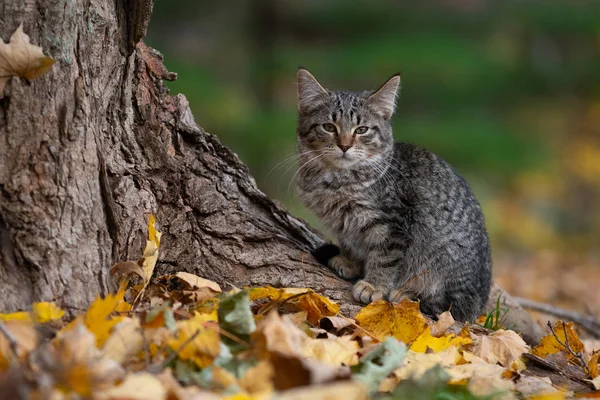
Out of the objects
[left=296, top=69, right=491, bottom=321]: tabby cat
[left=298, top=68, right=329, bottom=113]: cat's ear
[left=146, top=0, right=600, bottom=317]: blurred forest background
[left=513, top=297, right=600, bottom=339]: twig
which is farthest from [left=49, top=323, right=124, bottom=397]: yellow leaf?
[left=146, top=0, right=600, bottom=317]: blurred forest background

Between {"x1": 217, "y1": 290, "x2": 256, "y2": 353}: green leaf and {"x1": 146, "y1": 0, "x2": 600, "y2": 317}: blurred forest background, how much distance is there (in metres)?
5.64

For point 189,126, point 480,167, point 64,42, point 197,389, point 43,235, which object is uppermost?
point 64,42

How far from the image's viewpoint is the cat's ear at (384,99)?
4.72m

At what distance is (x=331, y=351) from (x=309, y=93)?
2504mm

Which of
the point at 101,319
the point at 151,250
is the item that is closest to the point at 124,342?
the point at 101,319

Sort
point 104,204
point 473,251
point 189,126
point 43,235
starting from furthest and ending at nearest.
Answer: point 473,251, point 189,126, point 104,204, point 43,235

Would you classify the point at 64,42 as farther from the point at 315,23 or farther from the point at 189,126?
the point at 315,23

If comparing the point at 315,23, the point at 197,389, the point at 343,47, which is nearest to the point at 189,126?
the point at 197,389

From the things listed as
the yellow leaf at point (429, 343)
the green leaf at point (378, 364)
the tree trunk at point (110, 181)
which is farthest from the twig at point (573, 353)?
the green leaf at point (378, 364)

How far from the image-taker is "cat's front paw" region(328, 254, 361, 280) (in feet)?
13.8

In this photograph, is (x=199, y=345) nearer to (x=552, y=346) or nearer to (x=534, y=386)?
(x=534, y=386)

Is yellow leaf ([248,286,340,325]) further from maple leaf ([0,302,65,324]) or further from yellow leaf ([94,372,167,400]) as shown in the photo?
yellow leaf ([94,372,167,400])

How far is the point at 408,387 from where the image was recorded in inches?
87.7

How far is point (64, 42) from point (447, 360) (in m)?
1.93
